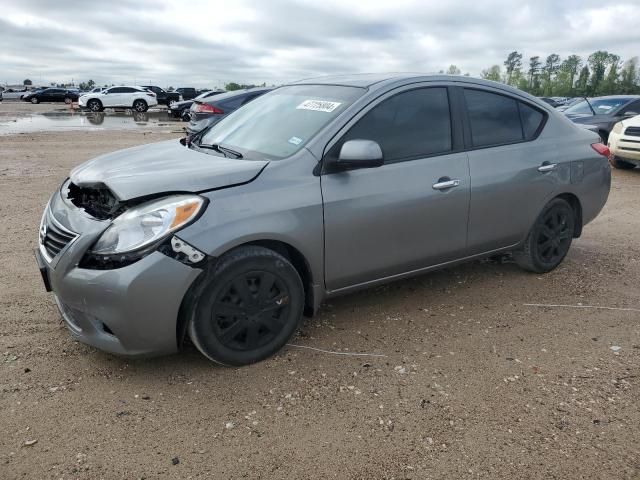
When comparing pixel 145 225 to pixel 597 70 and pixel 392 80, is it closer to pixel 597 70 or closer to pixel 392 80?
pixel 392 80

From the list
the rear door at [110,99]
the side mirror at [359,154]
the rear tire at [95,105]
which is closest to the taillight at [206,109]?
the side mirror at [359,154]

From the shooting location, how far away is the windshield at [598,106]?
13.1 metres

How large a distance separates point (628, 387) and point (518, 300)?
1.28m

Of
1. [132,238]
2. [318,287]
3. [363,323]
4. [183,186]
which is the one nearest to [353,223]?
[318,287]

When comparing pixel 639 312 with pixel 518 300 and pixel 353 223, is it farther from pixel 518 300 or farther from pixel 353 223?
pixel 353 223

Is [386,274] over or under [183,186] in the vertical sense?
under

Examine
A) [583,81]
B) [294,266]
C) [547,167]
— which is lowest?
[294,266]

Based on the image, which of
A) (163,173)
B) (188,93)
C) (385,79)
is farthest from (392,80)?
(188,93)

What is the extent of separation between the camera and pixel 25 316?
12.3 feet

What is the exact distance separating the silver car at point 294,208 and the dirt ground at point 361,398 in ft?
0.95

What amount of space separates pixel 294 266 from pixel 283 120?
3.62 ft

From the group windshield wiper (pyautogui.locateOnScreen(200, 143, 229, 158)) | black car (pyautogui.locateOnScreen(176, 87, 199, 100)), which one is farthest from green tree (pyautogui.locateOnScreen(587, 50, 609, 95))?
windshield wiper (pyautogui.locateOnScreen(200, 143, 229, 158))

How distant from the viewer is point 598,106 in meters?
13.5

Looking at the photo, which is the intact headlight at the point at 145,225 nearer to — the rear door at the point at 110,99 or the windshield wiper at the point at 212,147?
the windshield wiper at the point at 212,147
